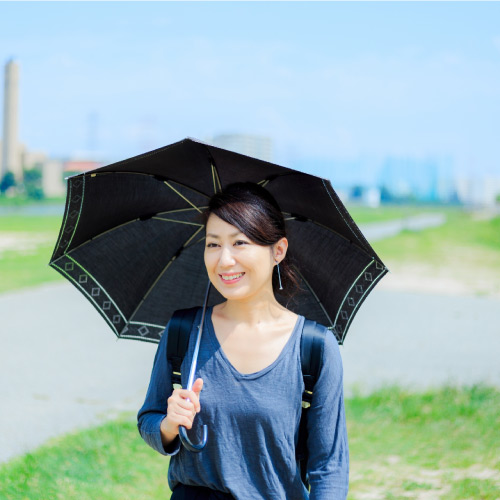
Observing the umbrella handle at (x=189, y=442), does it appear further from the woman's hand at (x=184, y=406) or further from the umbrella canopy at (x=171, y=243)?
the umbrella canopy at (x=171, y=243)

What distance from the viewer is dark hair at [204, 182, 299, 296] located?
6.58 feet

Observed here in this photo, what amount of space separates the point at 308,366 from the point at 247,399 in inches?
7.2

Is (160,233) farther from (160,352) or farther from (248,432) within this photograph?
(248,432)

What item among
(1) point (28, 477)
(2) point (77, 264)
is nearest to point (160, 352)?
(2) point (77, 264)

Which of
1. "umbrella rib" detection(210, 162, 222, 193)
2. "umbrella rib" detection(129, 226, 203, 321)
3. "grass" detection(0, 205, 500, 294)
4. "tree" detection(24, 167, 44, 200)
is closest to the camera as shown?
"umbrella rib" detection(210, 162, 222, 193)

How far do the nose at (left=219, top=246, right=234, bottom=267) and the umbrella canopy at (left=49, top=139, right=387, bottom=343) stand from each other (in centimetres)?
27

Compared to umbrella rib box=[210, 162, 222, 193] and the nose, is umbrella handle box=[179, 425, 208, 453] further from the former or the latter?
umbrella rib box=[210, 162, 222, 193]

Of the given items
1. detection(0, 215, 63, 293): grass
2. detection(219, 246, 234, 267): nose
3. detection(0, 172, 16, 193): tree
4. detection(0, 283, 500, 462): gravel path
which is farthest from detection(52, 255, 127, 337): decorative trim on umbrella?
detection(0, 172, 16, 193): tree

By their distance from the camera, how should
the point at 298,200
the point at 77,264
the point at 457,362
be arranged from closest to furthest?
the point at 298,200, the point at 77,264, the point at 457,362

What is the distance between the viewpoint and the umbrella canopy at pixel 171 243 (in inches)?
88.1

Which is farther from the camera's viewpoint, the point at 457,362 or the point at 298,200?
the point at 457,362

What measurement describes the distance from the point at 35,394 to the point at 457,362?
13.0 ft

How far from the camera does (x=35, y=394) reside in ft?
18.8

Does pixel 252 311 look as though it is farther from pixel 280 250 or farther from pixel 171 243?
pixel 171 243
